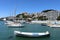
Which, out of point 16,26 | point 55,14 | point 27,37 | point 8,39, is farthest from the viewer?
point 55,14

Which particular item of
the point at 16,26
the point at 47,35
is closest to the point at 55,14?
the point at 16,26

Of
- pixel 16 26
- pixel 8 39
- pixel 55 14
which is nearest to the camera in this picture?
pixel 8 39

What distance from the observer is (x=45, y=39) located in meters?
36.5

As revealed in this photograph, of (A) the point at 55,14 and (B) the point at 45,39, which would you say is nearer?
(B) the point at 45,39

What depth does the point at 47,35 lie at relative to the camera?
3934 cm

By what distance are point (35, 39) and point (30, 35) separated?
232cm

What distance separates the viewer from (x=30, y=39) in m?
36.5

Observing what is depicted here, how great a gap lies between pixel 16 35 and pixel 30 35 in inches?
145

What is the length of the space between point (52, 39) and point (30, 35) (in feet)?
18.0

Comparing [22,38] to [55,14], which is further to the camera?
[55,14]

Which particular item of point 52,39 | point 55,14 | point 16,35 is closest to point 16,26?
point 16,35

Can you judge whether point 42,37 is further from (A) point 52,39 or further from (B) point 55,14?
(B) point 55,14

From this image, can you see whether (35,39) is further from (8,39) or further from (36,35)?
(8,39)

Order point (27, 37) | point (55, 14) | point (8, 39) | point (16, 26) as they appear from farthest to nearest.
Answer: point (55, 14)
point (16, 26)
point (27, 37)
point (8, 39)
